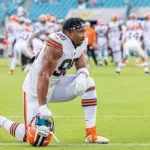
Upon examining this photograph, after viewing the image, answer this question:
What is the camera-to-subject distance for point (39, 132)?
6.70 m

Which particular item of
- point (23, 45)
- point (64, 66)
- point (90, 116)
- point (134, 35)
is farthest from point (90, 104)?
point (134, 35)

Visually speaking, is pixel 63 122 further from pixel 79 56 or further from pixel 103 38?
pixel 103 38

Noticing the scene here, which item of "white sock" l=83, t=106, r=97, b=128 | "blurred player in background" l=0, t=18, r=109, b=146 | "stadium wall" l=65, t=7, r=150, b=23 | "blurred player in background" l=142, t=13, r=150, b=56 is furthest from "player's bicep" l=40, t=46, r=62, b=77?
"stadium wall" l=65, t=7, r=150, b=23

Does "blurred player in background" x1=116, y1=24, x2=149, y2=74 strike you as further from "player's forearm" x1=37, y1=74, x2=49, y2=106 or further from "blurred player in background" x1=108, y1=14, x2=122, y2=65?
"player's forearm" x1=37, y1=74, x2=49, y2=106

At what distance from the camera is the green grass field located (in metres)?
6.91

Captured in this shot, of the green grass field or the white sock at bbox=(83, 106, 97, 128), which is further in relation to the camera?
the white sock at bbox=(83, 106, 97, 128)

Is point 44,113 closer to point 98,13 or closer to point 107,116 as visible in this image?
point 107,116

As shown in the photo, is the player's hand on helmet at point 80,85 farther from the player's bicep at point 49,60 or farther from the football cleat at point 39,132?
the football cleat at point 39,132

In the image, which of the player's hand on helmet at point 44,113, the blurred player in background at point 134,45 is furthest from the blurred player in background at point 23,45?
the player's hand on helmet at point 44,113

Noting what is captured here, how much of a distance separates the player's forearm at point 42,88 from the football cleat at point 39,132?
7.7 inches

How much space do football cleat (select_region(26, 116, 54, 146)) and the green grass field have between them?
80mm

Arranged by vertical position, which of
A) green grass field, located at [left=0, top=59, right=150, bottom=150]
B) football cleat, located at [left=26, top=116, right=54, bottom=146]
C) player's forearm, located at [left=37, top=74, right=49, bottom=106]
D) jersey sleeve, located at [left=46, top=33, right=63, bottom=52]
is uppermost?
jersey sleeve, located at [left=46, top=33, right=63, bottom=52]

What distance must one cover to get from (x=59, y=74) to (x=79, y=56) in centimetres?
28

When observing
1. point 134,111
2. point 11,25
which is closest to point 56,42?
point 134,111
